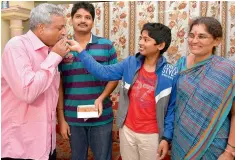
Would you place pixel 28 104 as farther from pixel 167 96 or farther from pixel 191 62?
pixel 191 62

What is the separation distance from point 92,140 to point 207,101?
2.69 feet

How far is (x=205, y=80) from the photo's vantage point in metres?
1.32

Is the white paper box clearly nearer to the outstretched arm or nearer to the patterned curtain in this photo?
the outstretched arm

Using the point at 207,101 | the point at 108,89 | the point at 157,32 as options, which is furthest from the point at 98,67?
the point at 207,101

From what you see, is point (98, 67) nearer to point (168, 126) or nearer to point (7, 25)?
point (168, 126)

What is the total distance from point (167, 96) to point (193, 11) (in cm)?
159

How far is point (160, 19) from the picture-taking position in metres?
2.83

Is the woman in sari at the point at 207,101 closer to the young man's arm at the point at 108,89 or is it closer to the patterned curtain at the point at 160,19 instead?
the young man's arm at the point at 108,89

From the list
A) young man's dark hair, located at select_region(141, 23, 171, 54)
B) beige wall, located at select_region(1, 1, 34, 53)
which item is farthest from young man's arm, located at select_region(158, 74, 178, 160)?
beige wall, located at select_region(1, 1, 34, 53)

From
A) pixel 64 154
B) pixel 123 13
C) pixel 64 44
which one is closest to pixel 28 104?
pixel 64 44

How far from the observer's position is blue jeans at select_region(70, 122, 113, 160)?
5.54 feet

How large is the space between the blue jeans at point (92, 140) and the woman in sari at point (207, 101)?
533mm

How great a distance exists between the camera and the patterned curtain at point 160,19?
101 inches

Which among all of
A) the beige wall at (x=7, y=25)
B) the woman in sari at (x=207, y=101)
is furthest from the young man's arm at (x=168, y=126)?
the beige wall at (x=7, y=25)
